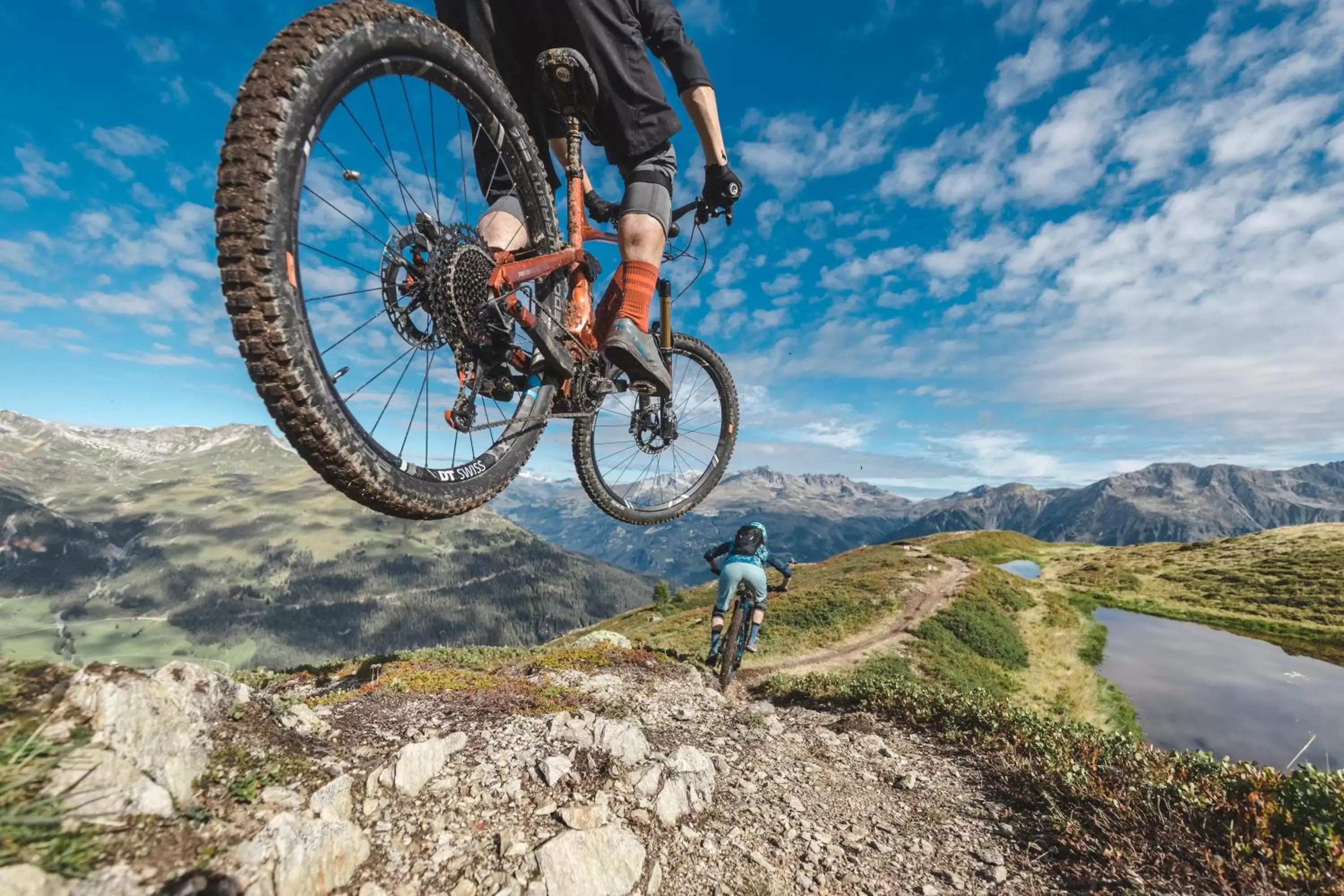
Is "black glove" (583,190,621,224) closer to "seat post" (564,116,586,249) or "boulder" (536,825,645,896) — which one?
"seat post" (564,116,586,249)

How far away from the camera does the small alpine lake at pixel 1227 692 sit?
30.8 m

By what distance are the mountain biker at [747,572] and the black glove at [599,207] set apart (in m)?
9.09

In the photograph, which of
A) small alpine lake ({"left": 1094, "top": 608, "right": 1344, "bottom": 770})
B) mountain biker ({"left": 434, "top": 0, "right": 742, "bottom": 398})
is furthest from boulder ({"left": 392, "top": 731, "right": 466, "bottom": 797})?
small alpine lake ({"left": 1094, "top": 608, "right": 1344, "bottom": 770})

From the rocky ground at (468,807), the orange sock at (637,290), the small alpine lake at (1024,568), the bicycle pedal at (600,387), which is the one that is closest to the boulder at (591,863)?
the rocky ground at (468,807)

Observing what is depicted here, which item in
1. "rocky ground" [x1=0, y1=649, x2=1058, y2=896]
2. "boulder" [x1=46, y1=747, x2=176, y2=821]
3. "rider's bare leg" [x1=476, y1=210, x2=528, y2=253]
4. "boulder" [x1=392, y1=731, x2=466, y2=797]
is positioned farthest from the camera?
"rider's bare leg" [x1=476, y1=210, x2=528, y2=253]

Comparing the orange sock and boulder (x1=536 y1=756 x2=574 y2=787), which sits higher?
the orange sock

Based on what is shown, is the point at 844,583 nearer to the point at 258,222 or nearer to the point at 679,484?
the point at 679,484

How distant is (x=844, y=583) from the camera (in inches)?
1670

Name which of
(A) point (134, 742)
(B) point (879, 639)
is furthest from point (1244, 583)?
(A) point (134, 742)

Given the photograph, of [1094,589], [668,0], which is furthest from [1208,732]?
[668,0]

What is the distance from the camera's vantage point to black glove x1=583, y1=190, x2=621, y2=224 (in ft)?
20.4

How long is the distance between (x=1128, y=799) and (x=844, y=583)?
39.6 meters

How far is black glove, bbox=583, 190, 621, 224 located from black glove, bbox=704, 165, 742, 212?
44.6 inches

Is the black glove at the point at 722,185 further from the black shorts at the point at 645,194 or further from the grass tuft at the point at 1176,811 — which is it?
the grass tuft at the point at 1176,811
